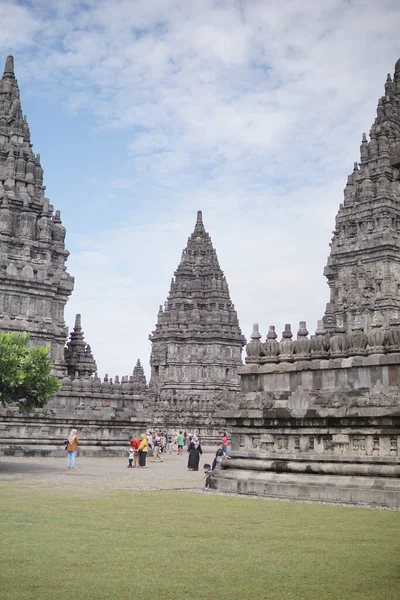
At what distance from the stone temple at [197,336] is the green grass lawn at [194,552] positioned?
5672cm

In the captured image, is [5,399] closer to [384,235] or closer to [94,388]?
[94,388]

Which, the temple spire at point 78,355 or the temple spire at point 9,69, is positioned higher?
the temple spire at point 9,69

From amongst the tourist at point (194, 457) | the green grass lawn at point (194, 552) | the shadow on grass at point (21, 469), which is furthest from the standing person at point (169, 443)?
the green grass lawn at point (194, 552)

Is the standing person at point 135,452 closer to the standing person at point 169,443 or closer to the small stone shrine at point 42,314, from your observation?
the small stone shrine at point 42,314

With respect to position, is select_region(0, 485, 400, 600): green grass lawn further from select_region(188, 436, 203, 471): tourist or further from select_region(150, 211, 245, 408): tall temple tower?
select_region(150, 211, 245, 408): tall temple tower

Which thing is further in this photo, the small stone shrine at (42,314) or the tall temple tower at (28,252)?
the tall temple tower at (28,252)

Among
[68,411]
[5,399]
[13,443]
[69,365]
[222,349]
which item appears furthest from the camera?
Result: [222,349]

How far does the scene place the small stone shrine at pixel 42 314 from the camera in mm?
39469

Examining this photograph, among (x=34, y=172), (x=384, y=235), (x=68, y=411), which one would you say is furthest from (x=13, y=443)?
(x=384, y=235)

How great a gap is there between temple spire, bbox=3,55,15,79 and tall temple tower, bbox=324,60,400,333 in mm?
25811

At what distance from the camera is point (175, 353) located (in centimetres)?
7669

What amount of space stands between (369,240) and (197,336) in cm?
2545

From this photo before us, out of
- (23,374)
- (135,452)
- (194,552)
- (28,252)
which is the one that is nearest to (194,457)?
(135,452)

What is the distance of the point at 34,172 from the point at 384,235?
24334 mm
